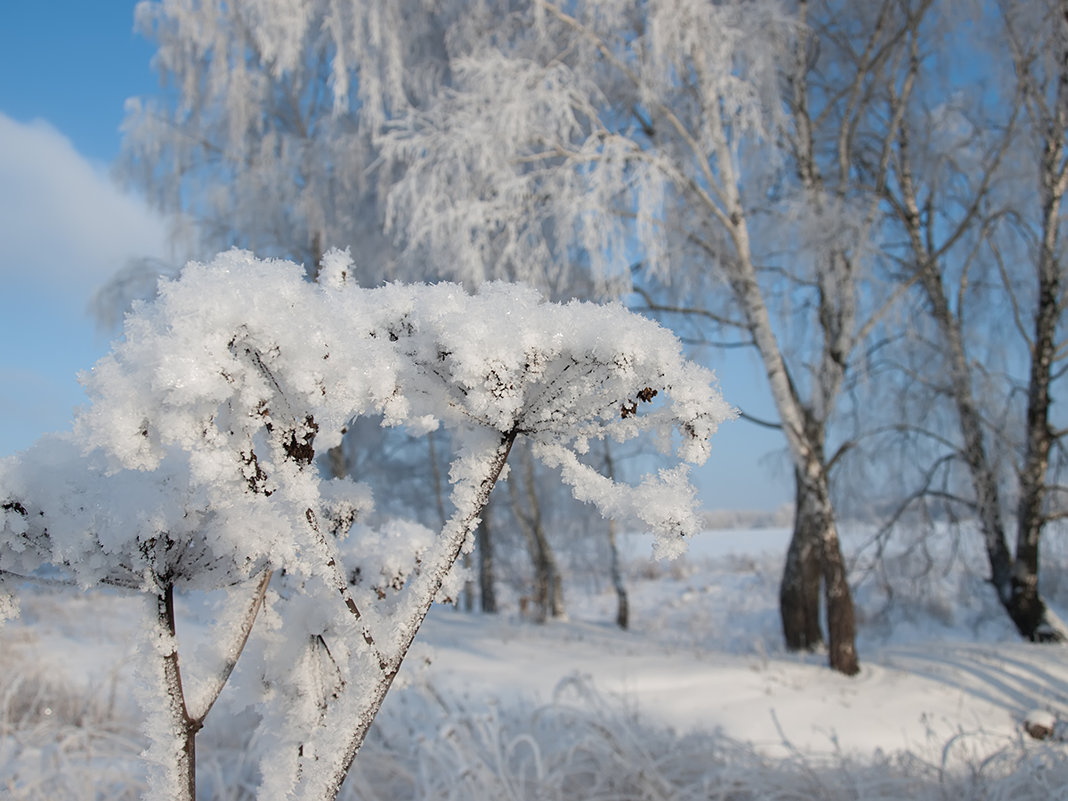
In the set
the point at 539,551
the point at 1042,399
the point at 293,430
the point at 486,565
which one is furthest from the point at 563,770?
the point at 486,565

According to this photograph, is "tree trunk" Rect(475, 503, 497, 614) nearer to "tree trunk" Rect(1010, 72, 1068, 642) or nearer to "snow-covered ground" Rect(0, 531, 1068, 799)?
"snow-covered ground" Rect(0, 531, 1068, 799)

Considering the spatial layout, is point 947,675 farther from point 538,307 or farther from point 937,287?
point 538,307

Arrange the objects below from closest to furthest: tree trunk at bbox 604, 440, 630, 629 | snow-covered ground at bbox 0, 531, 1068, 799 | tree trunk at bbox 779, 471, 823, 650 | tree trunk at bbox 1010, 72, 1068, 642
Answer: snow-covered ground at bbox 0, 531, 1068, 799
tree trunk at bbox 1010, 72, 1068, 642
tree trunk at bbox 779, 471, 823, 650
tree trunk at bbox 604, 440, 630, 629

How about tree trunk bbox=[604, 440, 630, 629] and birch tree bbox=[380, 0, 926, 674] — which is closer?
birch tree bbox=[380, 0, 926, 674]

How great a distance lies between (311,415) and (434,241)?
16.0ft

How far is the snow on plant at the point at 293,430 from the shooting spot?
602 millimetres

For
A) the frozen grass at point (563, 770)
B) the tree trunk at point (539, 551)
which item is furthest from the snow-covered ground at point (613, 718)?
the tree trunk at point (539, 551)

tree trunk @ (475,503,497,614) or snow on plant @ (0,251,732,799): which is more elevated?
snow on plant @ (0,251,732,799)

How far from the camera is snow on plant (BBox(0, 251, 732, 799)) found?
0.60m

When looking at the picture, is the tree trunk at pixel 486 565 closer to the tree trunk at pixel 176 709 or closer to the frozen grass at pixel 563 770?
the frozen grass at pixel 563 770

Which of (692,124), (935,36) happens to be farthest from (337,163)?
(935,36)

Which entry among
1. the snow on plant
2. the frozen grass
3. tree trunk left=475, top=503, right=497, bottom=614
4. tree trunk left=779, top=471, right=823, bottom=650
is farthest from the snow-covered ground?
tree trunk left=475, top=503, right=497, bottom=614

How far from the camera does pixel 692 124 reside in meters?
5.78

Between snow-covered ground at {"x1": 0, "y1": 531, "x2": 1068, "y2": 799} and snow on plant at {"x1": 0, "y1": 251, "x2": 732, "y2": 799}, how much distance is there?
0.43 ft
